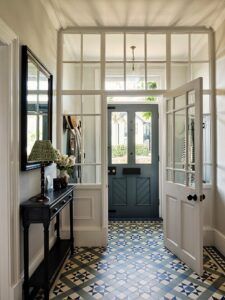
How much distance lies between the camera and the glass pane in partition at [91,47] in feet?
12.2

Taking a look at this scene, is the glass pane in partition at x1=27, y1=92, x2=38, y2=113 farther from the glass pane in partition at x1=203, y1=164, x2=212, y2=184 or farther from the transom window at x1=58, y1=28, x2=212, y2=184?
the glass pane in partition at x1=203, y1=164, x2=212, y2=184

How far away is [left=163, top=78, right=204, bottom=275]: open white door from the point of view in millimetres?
2812

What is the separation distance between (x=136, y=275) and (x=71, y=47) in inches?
126

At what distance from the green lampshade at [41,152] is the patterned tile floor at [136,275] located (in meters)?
1.31

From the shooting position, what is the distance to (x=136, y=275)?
279cm

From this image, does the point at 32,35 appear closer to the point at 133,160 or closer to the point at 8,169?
the point at 8,169

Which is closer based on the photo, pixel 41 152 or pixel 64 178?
pixel 41 152

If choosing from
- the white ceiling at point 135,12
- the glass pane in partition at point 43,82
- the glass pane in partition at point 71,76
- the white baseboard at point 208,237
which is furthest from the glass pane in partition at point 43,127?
the white baseboard at point 208,237

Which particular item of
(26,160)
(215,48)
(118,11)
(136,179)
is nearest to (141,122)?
(136,179)

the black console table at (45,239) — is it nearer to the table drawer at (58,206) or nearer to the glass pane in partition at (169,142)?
the table drawer at (58,206)

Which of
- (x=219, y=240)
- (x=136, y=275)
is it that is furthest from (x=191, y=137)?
(x=136, y=275)

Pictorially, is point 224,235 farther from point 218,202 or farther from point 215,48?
point 215,48

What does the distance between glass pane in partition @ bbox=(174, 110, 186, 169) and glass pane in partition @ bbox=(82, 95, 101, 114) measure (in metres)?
1.16

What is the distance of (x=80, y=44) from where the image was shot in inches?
146
